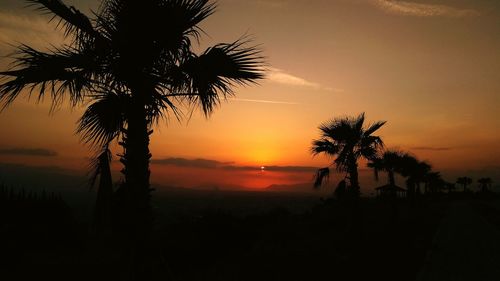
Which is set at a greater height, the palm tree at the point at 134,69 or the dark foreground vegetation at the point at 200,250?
the palm tree at the point at 134,69

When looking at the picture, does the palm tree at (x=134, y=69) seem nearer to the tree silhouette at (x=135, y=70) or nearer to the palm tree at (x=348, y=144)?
the tree silhouette at (x=135, y=70)

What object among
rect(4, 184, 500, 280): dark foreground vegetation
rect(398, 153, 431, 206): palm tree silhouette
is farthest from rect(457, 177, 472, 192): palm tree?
rect(4, 184, 500, 280): dark foreground vegetation

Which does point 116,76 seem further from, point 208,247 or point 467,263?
point 467,263

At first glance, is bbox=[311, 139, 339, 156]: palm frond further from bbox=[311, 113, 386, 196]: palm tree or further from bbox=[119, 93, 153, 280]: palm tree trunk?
bbox=[119, 93, 153, 280]: palm tree trunk

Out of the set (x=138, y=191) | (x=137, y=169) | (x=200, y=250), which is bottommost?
(x=200, y=250)

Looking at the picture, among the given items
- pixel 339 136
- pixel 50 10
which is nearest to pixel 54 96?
pixel 50 10

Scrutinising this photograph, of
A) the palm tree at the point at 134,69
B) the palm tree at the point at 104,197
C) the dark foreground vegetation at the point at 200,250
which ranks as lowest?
the dark foreground vegetation at the point at 200,250

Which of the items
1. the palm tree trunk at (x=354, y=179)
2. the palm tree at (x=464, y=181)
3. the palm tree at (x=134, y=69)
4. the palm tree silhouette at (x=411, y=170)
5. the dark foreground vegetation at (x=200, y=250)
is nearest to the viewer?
the palm tree at (x=134, y=69)

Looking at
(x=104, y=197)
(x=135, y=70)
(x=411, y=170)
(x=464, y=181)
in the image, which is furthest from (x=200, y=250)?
(x=464, y=181)

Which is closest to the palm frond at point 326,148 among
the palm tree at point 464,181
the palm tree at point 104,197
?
the palm tree at point 104,197

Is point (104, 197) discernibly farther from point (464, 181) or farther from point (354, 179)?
point (464, 181)

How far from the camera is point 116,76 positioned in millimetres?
6305

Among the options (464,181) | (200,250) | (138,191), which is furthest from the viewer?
(464,181)

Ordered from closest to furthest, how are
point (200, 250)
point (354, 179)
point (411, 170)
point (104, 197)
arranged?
point (104, 197)
point (200, 250)
point (354, 179)
point (411, 170)
